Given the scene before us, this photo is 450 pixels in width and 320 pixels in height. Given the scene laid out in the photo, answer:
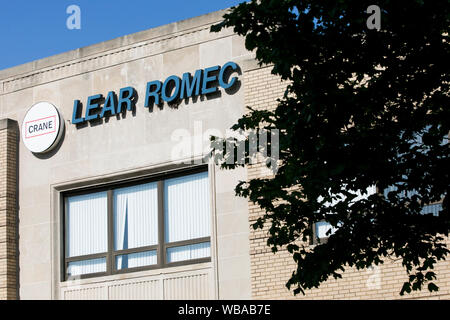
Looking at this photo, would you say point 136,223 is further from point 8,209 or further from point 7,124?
point 7,124

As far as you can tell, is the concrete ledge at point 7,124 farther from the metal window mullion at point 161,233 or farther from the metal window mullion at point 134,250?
the metal window mullion at point 161,233

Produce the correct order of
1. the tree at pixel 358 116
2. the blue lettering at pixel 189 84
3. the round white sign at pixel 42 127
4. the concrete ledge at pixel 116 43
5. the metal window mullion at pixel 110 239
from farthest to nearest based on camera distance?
the round white sign at pixel 42 127 → the metal window mullion at pixel 110 239 → the concrete ledge at pixel 116 43 → the blue lettering at pixel 189 84 → the tree at pixel 358 116

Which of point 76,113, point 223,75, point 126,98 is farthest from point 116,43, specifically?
point 223,75

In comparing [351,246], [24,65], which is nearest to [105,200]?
[24,65]

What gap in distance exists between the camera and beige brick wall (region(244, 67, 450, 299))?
653 inches

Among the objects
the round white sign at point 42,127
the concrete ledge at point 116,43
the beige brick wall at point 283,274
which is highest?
the concrete ledge at point 116,43

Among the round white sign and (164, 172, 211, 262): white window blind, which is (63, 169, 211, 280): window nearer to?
(164, 172, 211, 262): white window blind

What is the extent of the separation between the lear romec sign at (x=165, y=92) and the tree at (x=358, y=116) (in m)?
8.19

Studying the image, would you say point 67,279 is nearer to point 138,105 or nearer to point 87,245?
point 87,245

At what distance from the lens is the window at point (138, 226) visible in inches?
767

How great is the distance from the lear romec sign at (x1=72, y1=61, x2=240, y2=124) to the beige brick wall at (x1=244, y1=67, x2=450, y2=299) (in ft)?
2.05

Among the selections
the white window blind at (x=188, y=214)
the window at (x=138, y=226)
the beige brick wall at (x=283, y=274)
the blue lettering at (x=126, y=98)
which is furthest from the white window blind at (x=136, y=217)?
the beige brick wall at (x=283, y=274)

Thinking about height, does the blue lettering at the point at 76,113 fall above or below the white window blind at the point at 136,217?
above

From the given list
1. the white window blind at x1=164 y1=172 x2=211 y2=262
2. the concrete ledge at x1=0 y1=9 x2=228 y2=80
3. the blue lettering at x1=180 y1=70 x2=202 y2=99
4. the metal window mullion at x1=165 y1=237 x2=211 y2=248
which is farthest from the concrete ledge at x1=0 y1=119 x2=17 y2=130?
the metal window mullion at x1=165 y1=237 x2=211 y2=248
